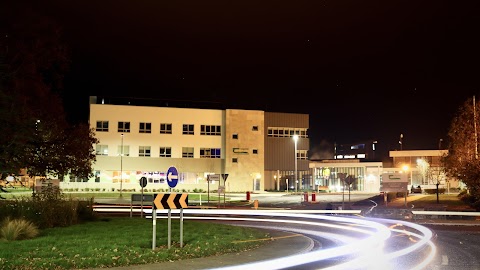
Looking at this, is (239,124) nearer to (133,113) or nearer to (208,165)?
(208,165)

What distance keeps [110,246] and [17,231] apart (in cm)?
308

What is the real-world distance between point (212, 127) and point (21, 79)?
52.6 metres

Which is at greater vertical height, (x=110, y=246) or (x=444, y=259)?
(x=110, y=246)

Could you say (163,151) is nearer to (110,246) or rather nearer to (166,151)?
(166,151)

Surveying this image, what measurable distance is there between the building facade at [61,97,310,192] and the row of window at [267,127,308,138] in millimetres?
944

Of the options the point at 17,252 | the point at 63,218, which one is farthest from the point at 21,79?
the point at 17,252

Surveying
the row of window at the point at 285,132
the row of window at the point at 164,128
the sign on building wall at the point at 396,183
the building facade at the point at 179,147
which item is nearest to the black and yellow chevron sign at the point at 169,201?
the sign on building wall at the point at 396,183

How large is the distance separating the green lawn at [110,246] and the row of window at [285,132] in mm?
64206

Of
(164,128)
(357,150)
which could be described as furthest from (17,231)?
(357,150)

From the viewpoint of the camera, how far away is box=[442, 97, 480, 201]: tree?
3856 centimetres

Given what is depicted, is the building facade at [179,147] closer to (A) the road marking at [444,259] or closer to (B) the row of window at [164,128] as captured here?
(B) the row of window at [164,128]

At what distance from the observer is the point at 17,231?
15289 millimetres

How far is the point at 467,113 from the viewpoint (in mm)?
43125

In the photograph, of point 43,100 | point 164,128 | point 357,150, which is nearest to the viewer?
point 43,100
